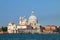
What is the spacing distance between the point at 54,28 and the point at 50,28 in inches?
104

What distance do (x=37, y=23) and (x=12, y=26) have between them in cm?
1557

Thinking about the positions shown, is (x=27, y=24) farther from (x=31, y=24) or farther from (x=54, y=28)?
(x=54, y=28)

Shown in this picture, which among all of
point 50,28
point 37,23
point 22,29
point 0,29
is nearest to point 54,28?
point 50,28

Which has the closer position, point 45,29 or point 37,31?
point 37,31

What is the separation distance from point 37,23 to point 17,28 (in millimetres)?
14171

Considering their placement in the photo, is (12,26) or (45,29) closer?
(12,26)

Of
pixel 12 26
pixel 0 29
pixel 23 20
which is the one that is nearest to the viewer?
pixel 0 29

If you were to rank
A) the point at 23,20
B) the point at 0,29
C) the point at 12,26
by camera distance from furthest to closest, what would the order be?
the point at 23,20, the point at 12,26, the point at 0,29

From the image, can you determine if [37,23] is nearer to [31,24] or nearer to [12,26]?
[31,24]

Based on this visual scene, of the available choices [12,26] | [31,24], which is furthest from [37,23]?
[12,26]

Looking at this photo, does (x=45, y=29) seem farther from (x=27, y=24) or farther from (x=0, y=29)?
(x=0, y=29)

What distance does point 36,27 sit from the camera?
184 meters

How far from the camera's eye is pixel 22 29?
176625 millimetres

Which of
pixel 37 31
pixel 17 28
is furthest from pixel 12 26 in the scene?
pixel 37 31
